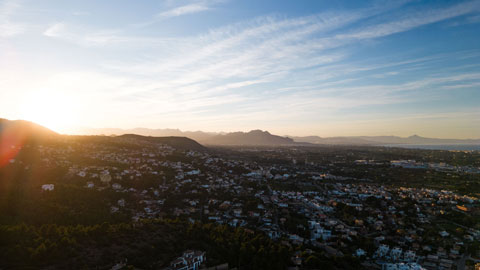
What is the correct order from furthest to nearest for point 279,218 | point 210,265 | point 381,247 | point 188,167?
point 188,167 → point 279,218 → point 381,247 → point 210,265

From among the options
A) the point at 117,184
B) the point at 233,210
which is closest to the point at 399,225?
the point at 233,210

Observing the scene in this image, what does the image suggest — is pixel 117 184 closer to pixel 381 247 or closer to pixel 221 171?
pixel 221 171

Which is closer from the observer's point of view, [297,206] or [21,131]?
[297,206]

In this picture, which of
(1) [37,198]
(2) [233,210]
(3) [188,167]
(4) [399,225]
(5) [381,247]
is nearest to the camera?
(5) [381,247]

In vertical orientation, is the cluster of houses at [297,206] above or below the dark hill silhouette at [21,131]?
below

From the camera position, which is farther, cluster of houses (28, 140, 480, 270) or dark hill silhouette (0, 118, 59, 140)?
dark hill silhouette (0, 118, 59, 140)

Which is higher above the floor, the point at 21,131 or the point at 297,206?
the point at 21,131

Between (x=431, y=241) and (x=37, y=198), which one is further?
(x=37, y=198)

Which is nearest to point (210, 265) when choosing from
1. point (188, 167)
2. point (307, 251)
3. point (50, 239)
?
point (307, 251)

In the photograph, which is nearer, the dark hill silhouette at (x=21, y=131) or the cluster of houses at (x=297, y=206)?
the cluster of houses at (x=297, y=206)

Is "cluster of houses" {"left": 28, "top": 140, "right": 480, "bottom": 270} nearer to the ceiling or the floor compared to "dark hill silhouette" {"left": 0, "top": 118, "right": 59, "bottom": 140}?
nearer to the floor

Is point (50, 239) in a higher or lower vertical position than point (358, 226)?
higher
